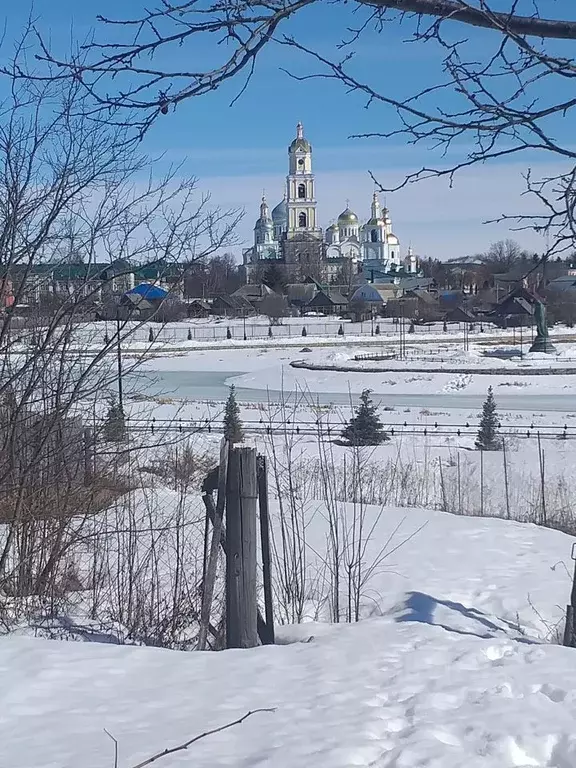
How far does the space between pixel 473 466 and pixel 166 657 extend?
47.0 ft

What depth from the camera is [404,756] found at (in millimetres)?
2881

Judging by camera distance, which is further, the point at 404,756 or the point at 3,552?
the point at 3,552

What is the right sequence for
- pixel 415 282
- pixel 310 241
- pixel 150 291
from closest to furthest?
pixel 150 291 < pixel 415 282 < pixel 310 241

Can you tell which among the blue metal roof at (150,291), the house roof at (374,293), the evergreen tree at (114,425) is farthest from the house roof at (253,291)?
the blue metal roof at (150,291)

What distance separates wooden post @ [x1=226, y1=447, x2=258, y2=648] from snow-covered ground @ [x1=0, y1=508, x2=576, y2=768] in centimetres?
38

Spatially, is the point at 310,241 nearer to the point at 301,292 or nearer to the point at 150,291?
the point at 301,292

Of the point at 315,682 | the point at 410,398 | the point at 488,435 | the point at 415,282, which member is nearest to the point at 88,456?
the point at 315,682

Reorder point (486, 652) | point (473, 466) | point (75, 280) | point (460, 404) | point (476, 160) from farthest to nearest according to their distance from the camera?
point (460, 404) < point (473, 466) < point (75, 280) < point (486, 652) < point (476, 160)

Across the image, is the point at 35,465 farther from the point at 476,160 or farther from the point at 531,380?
the point at 531,380

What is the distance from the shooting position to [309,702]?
338 centimetres

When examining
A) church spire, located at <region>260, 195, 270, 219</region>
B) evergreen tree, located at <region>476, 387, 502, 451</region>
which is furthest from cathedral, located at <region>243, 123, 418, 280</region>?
evergreen tree, located at <region>476, 387, 502, 451</region>

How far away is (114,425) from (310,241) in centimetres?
11247

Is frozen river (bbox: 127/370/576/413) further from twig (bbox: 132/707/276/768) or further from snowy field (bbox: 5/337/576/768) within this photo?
twig (bbox: 132/707/276/768)

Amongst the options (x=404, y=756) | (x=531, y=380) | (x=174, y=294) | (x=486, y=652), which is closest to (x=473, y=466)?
(x=174, y=294)
